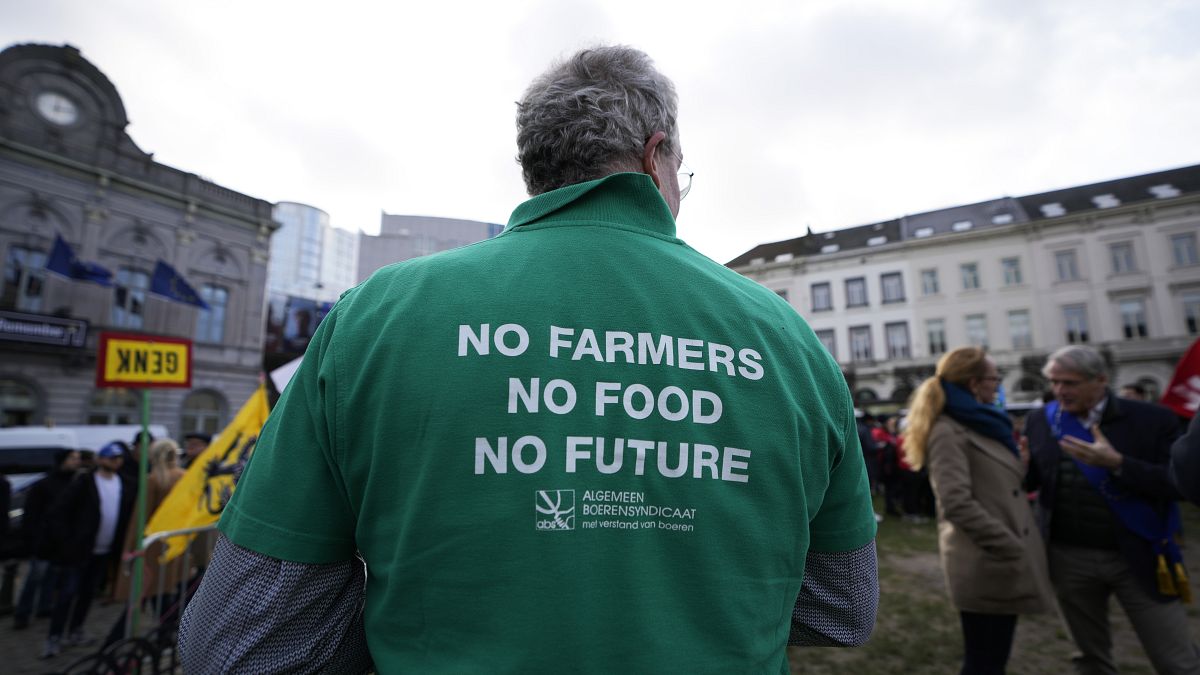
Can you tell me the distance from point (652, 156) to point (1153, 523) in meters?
3.68

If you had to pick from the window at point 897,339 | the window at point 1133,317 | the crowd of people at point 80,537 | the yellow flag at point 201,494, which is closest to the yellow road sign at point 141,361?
the crowd of people at point 80,537

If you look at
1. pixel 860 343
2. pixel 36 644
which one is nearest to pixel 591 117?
pixel 36 644

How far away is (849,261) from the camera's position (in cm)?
3397

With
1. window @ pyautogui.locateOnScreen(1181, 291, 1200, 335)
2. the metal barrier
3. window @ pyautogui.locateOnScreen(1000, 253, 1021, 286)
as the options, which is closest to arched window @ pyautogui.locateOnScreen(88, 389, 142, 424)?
the metal barrier

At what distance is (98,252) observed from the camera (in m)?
20.7

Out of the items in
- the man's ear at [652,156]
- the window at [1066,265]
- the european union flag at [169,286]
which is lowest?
the man's ear at [652,156]

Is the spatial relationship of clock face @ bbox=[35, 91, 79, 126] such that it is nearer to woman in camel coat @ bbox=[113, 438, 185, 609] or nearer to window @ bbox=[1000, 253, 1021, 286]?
woman in camel coat @ bbox=[113, 438, 185, 609]

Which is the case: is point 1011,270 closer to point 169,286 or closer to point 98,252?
point 169,286

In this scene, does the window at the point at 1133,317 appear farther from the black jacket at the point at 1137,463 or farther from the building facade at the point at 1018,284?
the black jacket at the point at 1137,463

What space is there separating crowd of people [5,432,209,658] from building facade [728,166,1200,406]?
2457 centimetres

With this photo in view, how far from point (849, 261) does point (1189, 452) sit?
34.4 m

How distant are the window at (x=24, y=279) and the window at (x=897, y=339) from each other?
3640 cm

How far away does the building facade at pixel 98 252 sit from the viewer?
62.8 feet

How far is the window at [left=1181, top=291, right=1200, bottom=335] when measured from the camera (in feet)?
90.0
